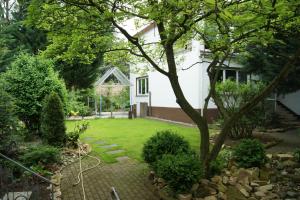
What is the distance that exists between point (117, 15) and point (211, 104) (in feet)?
41.3

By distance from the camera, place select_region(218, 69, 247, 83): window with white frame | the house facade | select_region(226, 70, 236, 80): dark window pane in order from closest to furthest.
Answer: the house facade
select_region(218, 69, 247, 83): window with white frame
select_region(226, 70, 236, 80): dark window pane

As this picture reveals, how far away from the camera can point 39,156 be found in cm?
796

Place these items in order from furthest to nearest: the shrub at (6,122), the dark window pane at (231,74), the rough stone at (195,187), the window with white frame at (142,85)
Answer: the window with white frame at (142,85), the dark window pane at (231,74), the shrub at (6,122), the rough stone at (195,187)

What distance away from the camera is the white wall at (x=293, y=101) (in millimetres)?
18594

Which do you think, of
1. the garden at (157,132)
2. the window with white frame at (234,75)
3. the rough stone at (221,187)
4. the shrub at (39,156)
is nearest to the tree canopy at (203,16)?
the garden at (157,132)

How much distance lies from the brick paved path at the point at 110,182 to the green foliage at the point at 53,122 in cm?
154

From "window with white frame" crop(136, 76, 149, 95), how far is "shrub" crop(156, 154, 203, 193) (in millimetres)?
18542

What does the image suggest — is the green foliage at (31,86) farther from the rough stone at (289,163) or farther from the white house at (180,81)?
the rough stone at (289,163)

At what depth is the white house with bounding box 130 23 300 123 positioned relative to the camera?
1714 cm

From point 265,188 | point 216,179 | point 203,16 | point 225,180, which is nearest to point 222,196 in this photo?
point 216,179

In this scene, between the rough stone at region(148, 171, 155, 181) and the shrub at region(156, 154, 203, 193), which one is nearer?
the shrub at region(156, 154, 203, 193)

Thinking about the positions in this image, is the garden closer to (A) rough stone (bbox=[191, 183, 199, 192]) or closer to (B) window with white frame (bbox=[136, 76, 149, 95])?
(A) rough stone (bbox=[191, 183, 199, 192])

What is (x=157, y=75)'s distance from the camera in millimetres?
22500

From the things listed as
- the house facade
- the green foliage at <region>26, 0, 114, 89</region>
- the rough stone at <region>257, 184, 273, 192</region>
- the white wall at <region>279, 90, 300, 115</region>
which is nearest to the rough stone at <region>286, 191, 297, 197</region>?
Answer: the rough stone at <region>257, 184, 273, 192</region>
